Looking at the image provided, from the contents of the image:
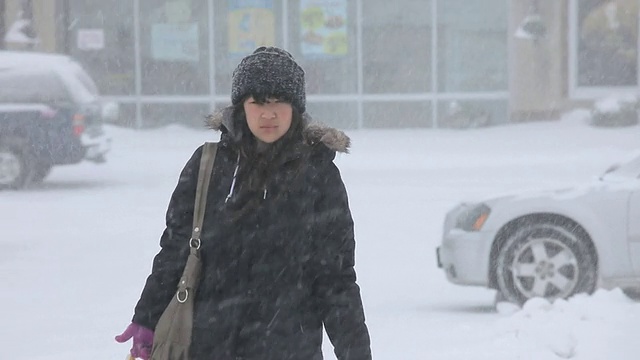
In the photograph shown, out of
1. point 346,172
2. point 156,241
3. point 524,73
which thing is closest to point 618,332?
point 156,241

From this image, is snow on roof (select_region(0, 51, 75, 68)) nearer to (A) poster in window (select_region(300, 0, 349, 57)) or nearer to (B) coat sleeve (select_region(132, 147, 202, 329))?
(A) poster in window (select_region(300, 0, 349, 57))

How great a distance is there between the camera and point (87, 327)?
24.9 feet

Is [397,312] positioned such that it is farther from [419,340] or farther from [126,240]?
[126,240]

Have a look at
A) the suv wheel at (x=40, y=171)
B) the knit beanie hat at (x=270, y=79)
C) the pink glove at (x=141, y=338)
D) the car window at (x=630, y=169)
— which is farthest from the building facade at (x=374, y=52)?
the pink glove at (x=141, y=338)

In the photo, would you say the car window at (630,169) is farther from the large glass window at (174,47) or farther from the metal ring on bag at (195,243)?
the large glass window at (174,47)

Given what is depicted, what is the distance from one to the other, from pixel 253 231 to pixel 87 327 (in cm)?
491

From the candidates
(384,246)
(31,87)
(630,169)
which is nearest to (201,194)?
(630,169)

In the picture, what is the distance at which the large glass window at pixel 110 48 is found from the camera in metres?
24.9

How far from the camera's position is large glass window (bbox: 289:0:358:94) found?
2462 cm

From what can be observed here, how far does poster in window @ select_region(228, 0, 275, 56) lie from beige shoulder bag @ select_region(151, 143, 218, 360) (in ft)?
72.2

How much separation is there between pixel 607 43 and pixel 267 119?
22.4 meters

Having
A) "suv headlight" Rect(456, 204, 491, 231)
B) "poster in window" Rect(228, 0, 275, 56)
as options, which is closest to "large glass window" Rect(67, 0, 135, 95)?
"poster in window" Rect(228, 0, 275, 56)

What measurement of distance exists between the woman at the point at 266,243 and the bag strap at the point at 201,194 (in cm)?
2

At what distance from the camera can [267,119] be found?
2945mm
